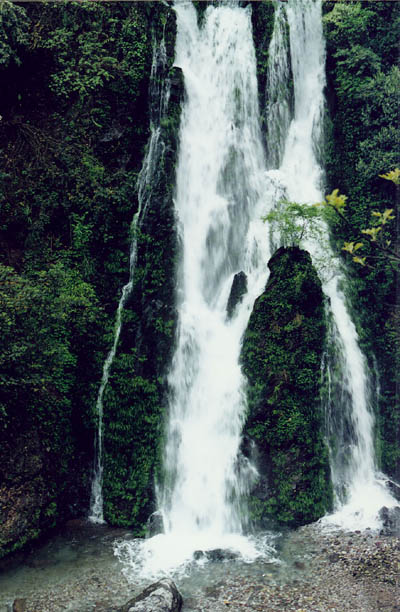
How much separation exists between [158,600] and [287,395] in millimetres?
4938

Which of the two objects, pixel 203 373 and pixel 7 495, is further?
pixel 203 373

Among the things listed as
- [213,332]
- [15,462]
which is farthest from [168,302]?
[15,462]

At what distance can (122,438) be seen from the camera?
1148 cm

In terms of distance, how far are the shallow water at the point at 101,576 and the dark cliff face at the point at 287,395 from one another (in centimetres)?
92

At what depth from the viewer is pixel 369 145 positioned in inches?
546

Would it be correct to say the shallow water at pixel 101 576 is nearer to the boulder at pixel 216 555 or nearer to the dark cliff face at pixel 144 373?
the boulder at pixel 216 555

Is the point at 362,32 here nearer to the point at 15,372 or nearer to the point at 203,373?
the point at 203,373

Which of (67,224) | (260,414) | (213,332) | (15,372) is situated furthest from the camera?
(67,224)

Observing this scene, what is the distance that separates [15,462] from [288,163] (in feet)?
34.9

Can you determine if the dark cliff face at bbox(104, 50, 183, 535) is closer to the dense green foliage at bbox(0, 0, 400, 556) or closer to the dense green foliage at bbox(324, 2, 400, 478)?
the dense green foliage at bbox(0, 0, 400, 556)

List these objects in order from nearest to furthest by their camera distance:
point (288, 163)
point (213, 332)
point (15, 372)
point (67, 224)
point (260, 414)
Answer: point (15, 372) → point (260, 414) → point (213, 332) → point (67, 224) → point (288, 163)

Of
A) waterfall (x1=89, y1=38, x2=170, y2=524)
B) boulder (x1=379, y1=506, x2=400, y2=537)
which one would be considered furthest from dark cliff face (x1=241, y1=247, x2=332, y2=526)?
waterfall (x1=89, y1=38, x2=170, y2=524)

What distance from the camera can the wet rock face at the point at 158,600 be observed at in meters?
7.72

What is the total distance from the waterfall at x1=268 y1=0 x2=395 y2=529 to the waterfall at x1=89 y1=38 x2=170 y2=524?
3.25 metres
